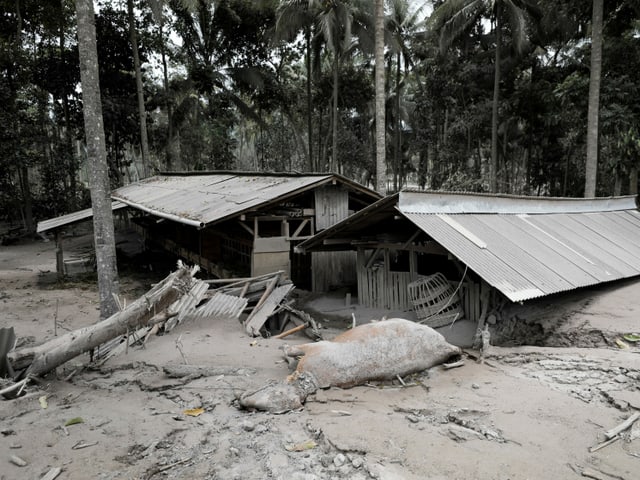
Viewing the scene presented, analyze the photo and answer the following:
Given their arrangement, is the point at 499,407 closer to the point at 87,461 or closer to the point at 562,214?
the point at 87,461

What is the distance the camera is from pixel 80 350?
5.80 m

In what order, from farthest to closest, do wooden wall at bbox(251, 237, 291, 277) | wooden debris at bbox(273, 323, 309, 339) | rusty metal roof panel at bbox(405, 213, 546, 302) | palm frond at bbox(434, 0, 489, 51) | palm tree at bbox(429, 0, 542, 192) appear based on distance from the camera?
palm frond at bbox(434, 0, 489, 51)
palm tree at bbox(429, 0, 542, 192)
wooden wall at bbox(251, 237, 291, 277)
wooden debris at bbox(273, 323, 309, 339)
rusty metal roof panel at bbox(405, 213, 546, 302)

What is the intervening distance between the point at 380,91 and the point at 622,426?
36.9ft

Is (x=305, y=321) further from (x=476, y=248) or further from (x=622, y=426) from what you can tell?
(x=622, y=426)

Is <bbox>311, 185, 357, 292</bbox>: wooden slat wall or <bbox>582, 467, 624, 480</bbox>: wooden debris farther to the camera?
<bbox>311, 185, 357, 292</bbox>: wooden slat wall

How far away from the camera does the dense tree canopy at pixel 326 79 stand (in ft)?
57.9

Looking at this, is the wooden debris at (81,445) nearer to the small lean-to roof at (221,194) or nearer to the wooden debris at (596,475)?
the wooden debris at (596,475)

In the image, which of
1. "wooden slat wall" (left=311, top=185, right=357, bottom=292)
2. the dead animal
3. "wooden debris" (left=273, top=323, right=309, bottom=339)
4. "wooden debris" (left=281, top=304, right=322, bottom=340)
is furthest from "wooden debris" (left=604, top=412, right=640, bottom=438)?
"wooden slat wall" (left=311, top=185, right=357, bottom=292)

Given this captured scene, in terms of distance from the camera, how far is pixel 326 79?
27594mm

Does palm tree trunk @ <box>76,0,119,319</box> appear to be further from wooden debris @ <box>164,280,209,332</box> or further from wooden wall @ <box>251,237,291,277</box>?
wooden wall @ <box>251,237,291,277</box>

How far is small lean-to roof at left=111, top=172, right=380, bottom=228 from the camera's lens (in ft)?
34.2

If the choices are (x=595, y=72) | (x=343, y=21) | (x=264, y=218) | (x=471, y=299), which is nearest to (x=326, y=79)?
(x=343, y=21)

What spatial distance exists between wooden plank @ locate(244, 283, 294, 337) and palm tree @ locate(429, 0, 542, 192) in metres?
15.4

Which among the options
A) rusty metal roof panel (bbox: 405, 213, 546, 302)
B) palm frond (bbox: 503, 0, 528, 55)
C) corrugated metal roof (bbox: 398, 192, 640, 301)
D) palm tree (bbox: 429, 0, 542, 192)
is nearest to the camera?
rusty metal roof panel (bbox: 405, 213, 546, 302)
